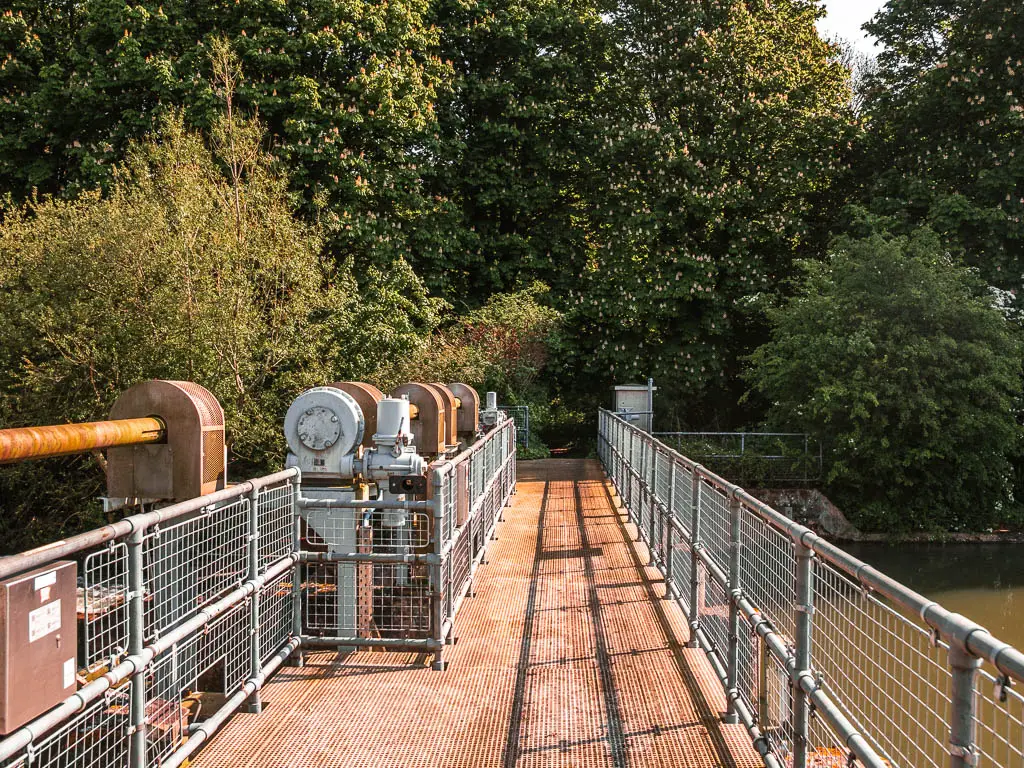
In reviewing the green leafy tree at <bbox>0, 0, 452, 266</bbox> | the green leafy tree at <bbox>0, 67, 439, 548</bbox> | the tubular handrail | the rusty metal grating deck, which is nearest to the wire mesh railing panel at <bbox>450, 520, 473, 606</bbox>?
the rusty metal grating deck

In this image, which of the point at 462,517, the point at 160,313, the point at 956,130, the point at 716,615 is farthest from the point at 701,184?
the point at 716,615

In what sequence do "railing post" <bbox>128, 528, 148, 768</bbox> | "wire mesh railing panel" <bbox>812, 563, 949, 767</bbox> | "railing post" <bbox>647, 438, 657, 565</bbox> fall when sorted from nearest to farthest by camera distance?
"wire mesh railing panel" <bbox>812, 563, 949, 767</bbox> < "railing post" <bbox>128, 528, 148, 768</bbox> < "railing post" <bbox>647, 438, 657, 565</bbox>

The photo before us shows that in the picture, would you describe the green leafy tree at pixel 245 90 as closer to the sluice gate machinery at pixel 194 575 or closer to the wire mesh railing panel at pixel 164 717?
the sluice gate machinery at pixel 194 575

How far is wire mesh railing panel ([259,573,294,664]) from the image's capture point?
5.32 m

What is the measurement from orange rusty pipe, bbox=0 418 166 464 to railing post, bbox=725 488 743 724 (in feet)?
10.5

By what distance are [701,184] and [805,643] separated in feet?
73.0

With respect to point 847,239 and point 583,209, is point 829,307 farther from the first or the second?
point 583,209

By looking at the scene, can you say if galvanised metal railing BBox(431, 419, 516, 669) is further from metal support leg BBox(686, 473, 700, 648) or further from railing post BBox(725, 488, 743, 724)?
railing post BBox(725, 488, 743, 724)

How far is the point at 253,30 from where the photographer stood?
2233 cm

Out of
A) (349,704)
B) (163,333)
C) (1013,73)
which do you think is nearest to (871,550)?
(1013,73)

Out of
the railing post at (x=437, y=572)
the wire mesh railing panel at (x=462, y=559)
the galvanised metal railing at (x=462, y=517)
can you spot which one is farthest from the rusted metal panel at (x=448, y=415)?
the railing post at (x=437, y=572)

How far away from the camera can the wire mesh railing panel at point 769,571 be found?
3928mm

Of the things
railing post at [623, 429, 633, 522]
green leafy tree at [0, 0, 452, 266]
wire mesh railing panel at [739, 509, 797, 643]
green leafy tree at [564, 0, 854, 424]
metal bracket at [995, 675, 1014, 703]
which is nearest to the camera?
metal bracket at [995, 675, 1014, 703]

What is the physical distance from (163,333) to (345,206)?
10.1 meters
